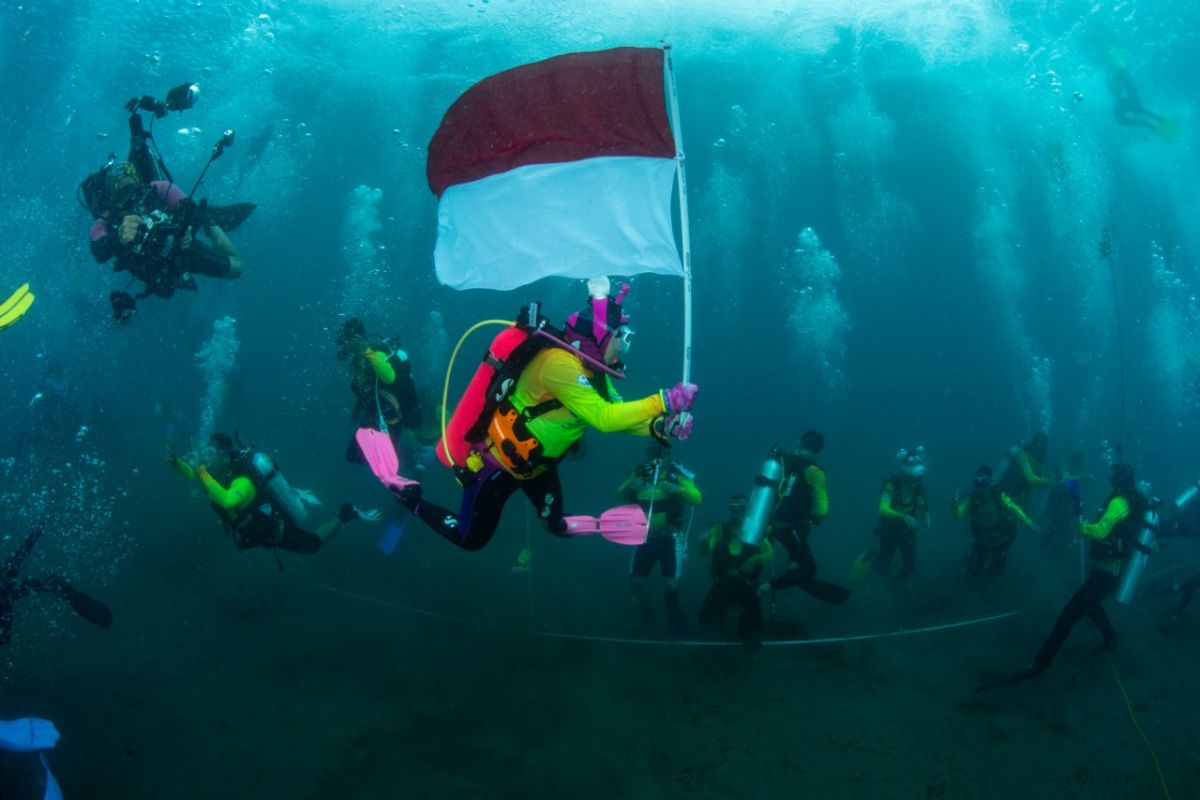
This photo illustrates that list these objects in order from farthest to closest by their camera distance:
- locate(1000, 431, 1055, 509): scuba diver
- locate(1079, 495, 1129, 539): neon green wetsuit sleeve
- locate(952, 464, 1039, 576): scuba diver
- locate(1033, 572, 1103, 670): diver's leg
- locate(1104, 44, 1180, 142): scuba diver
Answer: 1. locate(1104, 44, 1180, 142): scuba diver
2. locate(1000, 431, 1055, 509): scuba diver
3. locate(952, 464, 1039, 576): scuba diver
4. locate(1033, 572, 1103, 670): diver's leg
5. locate(1079, 495, 1129, 539): neon green wetsuit sleeve

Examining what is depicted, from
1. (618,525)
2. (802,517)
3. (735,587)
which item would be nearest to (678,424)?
(618,525)

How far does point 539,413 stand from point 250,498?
17.0ft

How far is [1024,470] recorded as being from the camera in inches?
420

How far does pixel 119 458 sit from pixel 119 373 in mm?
15121

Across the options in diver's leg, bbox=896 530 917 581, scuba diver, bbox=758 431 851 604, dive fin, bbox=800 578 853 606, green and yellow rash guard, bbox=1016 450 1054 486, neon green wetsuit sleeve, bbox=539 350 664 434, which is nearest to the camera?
neon green wetsuit sleeve, bbox=539 350 664 434

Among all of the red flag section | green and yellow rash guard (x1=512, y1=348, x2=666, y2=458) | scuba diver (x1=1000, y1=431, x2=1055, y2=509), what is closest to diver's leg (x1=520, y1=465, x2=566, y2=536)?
green and yellow rash guard (x1=512, y1=348, x2=666, y2=458)

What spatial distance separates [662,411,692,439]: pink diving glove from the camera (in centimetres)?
340

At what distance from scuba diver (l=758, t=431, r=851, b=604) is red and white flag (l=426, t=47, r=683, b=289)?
413cm

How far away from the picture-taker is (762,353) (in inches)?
1524

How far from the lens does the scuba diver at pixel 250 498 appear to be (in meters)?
7.29

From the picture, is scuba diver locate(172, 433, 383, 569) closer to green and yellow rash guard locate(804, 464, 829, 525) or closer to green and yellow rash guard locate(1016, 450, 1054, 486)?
green and yellow rash guard locate(804, 464, 829, 525)

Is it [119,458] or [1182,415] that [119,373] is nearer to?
[119,458]

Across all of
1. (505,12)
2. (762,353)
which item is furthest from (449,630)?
(762,353)

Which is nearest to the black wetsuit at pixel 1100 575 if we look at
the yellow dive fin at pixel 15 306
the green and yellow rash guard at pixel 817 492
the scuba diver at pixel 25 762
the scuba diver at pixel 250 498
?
the green and yellow rash guard at pixel 817 492
